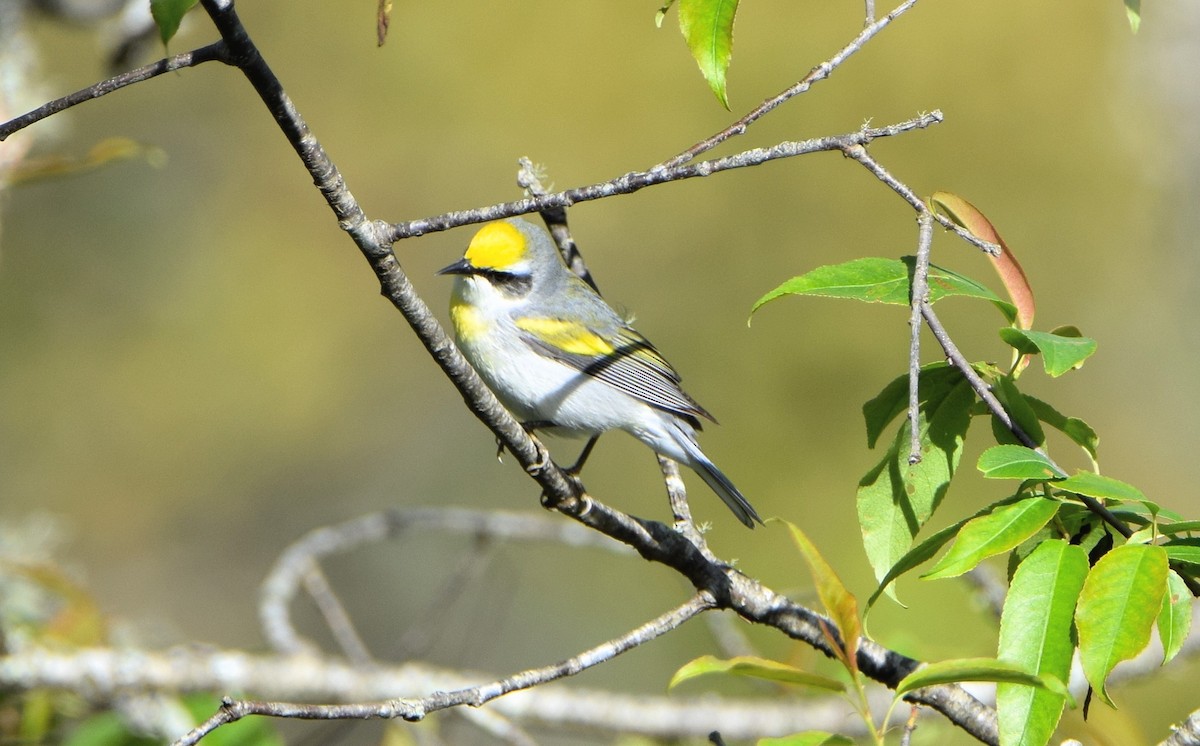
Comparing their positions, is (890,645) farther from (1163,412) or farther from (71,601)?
(1163,412)

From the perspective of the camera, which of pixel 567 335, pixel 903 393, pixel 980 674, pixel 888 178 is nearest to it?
pixel 980 674

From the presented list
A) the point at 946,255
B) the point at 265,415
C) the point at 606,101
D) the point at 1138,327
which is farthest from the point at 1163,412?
the point at 265,415

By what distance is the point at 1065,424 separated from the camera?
1.63 m

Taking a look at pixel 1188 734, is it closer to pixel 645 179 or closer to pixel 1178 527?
pixel 1178 527

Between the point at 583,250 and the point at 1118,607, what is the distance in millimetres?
6576

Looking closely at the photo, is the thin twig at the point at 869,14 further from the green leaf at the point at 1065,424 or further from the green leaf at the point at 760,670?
the green leaf at the point at 760,670

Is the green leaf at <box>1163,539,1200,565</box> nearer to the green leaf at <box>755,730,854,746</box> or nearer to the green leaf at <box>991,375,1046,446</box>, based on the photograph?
the green leaf at <box>991,375,1046,446</box>

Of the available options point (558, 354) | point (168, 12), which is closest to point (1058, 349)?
point (168, 12)

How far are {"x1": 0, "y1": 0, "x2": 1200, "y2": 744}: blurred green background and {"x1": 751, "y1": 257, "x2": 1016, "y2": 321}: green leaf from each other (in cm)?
474

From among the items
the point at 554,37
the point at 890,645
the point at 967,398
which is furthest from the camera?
the point at 554,37

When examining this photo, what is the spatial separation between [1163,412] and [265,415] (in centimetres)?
657

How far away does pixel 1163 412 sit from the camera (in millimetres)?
6953

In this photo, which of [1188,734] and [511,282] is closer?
[1188,734]

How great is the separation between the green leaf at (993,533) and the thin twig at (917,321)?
118mm
